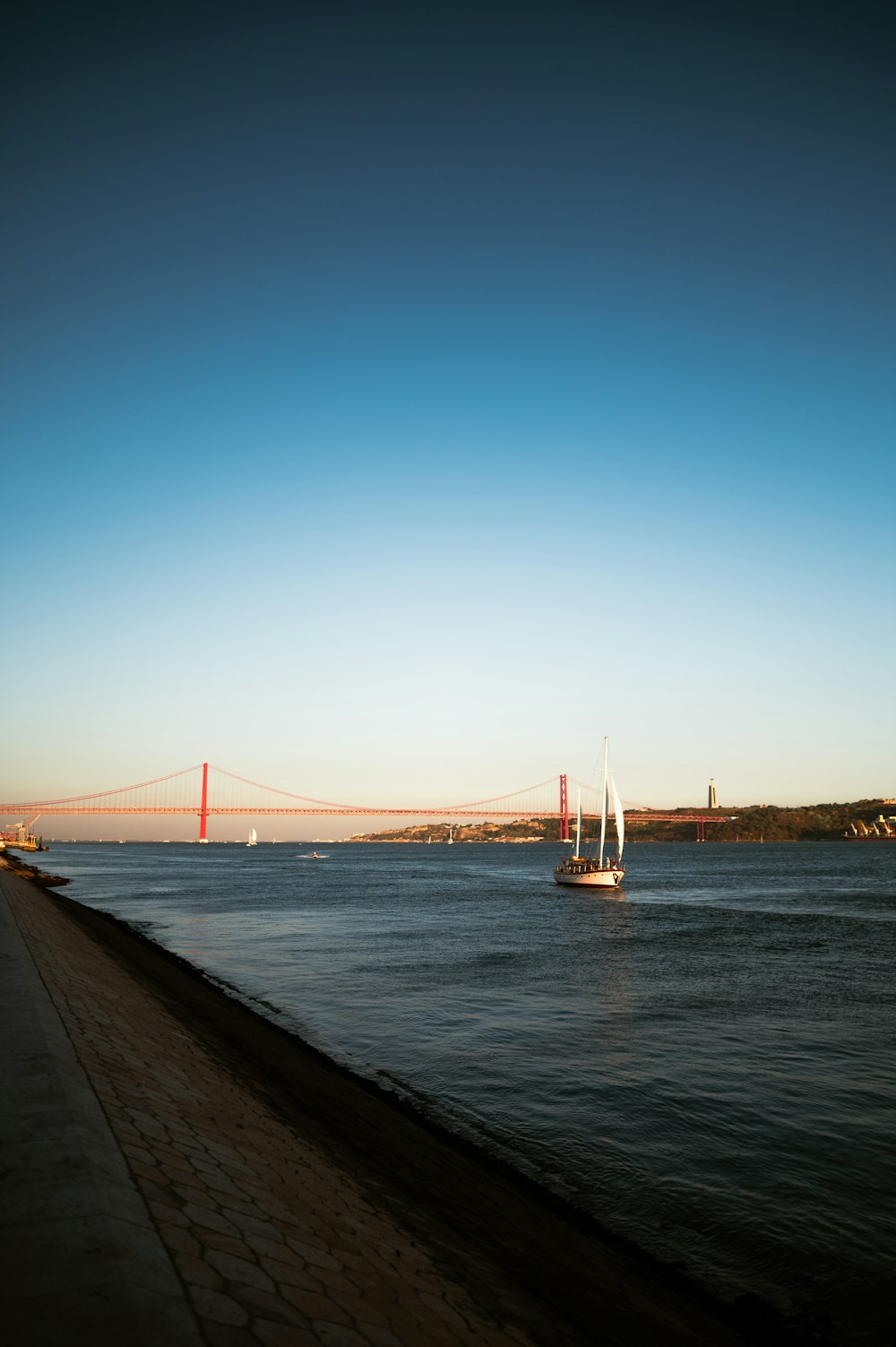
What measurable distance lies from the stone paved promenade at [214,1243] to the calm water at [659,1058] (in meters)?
1.82

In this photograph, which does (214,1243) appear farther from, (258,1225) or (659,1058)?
(659,1058)

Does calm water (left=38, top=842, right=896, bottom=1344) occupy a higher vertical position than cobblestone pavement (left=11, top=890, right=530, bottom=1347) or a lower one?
lower

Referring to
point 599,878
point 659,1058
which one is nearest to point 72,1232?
point 659,1058

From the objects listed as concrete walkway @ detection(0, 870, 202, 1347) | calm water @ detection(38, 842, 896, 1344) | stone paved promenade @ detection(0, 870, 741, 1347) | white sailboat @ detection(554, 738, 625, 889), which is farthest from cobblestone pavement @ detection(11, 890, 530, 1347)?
white sailboat @ detection(554, 738, 625, 889)

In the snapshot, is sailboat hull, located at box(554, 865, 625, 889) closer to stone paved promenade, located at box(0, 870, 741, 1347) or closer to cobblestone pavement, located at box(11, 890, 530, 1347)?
cobblestone pavement, located at box(11, 890, 530, 1347)

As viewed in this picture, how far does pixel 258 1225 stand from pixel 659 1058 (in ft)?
36.8

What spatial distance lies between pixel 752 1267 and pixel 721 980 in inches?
674

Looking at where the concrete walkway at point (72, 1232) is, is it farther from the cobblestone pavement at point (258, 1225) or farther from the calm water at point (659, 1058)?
the calm water at point (659, 1058)

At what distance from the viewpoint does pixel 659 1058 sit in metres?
13.9

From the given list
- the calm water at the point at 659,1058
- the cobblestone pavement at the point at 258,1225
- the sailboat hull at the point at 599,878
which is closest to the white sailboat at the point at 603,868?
the sailboat hull at the point at 599,878

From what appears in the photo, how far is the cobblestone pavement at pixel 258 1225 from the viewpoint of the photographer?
3561 mm

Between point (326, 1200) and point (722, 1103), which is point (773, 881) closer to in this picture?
point (722, 1103)

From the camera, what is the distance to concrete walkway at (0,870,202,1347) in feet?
9.69

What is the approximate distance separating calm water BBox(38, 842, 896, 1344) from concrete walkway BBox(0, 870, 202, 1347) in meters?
5.33
